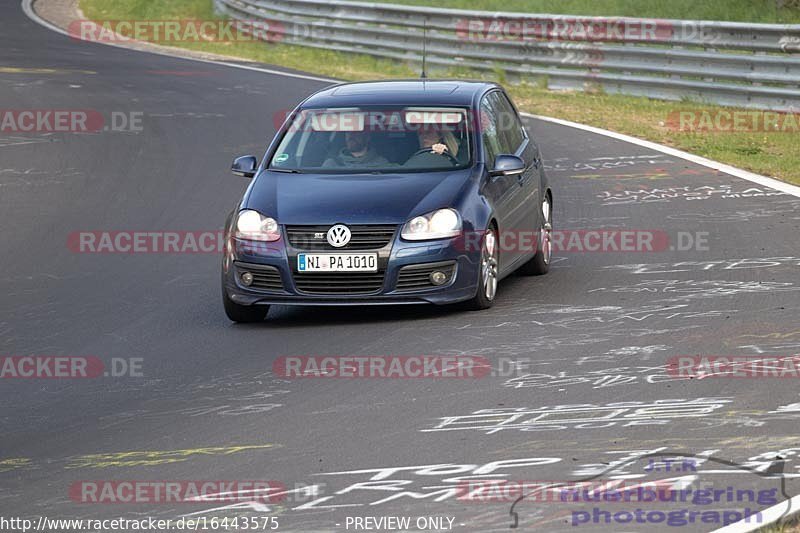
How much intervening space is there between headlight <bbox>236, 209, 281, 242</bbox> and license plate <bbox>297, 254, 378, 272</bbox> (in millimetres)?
302

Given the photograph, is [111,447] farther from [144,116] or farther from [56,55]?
[56,55]

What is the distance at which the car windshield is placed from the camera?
1145 centimetres

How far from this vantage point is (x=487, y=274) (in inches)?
431

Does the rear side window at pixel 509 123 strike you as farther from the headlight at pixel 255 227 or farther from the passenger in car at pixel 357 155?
the headlight at pixel 255 227

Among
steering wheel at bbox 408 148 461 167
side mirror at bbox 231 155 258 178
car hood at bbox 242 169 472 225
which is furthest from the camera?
side mirror at bbox 231 155 258 178

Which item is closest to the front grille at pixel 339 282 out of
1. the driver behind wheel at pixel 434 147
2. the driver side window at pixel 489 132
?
the driver behind wheel at pixel 434 147

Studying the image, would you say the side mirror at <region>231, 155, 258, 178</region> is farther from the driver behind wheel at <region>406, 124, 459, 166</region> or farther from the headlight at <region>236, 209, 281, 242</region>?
the driver behind wheel at <region>406, 124, 459, 166</region>

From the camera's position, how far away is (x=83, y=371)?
9.59 metres

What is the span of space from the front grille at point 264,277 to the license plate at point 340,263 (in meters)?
0.21

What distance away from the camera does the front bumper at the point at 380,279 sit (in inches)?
414

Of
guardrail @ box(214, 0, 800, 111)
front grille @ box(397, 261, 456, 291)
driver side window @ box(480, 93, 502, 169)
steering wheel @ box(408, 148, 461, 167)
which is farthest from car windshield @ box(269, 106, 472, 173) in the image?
guardrail @ box(214, 0, 800, 111)

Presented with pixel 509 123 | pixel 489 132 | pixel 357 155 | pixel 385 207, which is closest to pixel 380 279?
pixel 385 207

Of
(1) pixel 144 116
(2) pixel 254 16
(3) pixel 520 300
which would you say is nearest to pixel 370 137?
(3) pixel 520 300

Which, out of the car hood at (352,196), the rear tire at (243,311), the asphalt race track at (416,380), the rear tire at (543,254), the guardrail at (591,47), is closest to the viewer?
the asphalt race track at (416,380)
